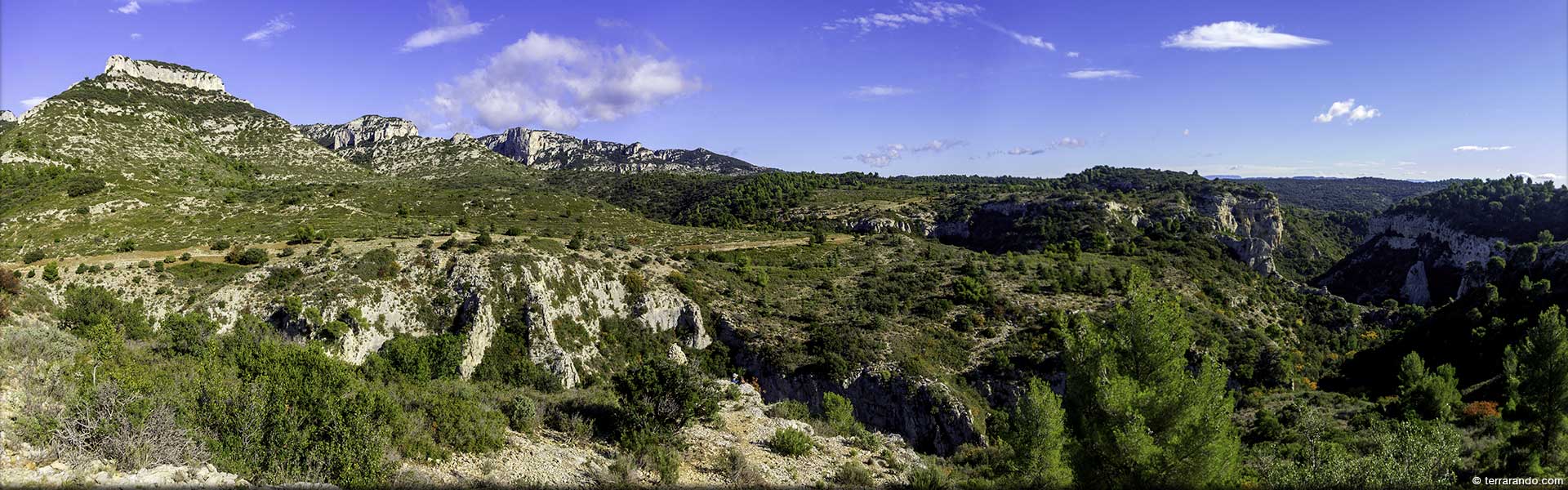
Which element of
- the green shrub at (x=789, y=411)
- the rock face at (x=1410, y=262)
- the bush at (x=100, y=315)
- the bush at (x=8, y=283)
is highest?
the bush at (x=8, y=283)

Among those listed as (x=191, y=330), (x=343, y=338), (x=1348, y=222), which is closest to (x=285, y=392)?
(x=191, y=330)

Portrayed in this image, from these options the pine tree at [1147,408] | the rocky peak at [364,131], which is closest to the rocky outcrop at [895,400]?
the pine tree at [1147,408]

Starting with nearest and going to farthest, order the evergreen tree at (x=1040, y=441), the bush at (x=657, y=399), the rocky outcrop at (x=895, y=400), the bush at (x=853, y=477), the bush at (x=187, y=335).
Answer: the bush at (x=657, y=399)
the bush at (x=853, y=477)
the evergreen tree at (x=1040, y=441)
the bush at (x=187, y=335)
the rocky outcrop at (x=895, y=400)

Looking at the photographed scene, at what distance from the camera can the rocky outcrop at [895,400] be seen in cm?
3359

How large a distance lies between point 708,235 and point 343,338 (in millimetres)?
47967

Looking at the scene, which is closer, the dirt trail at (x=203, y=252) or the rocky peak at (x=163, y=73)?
the dirt trail at (x=203, y=252)

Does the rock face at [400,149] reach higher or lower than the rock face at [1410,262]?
higher

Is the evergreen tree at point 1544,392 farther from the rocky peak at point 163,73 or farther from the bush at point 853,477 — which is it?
the rocky peak at point 163,73

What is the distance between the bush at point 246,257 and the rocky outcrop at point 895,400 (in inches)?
1231

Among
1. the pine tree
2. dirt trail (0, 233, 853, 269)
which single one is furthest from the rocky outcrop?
dirt trail (0, 233, 853, 269)

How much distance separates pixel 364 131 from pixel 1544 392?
207 metres

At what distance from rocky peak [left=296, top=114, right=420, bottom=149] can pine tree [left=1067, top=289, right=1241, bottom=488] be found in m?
184

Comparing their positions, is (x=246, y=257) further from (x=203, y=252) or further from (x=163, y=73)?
(x=163, y=73)

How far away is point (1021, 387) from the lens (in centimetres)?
3678
